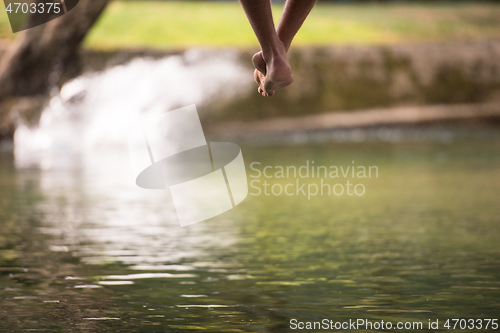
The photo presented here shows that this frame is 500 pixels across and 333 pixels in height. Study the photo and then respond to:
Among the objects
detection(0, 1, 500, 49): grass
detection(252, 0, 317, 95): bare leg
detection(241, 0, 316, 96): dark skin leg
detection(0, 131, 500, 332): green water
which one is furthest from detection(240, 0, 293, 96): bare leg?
detection(0, 1, 500, 49): grass

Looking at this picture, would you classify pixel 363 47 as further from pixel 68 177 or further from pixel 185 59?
pixel 68 177

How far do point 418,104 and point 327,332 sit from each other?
1330cm

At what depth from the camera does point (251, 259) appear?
398 cm

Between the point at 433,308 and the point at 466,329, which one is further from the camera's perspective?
the point at 433,308

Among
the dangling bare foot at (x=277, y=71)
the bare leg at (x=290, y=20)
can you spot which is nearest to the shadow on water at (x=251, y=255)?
the dangling bare foot at (x=277, y=71)

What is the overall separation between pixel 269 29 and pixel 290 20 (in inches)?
7.7

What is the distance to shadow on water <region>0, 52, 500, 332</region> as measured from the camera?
2896mm

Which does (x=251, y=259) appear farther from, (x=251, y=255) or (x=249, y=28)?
(x=249, y=28)

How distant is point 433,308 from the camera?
116 inches

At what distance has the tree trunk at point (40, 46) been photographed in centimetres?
1288

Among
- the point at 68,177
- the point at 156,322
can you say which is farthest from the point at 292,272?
the point at 68,177

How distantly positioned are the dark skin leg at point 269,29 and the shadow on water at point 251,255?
823mm

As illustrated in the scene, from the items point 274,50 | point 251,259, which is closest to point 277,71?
point 274,50

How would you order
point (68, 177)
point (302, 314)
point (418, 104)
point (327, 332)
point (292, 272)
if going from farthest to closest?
point (418, 104)
point (68, 177)
point (292, 272)
point (302, 314)
point (327, 332)
